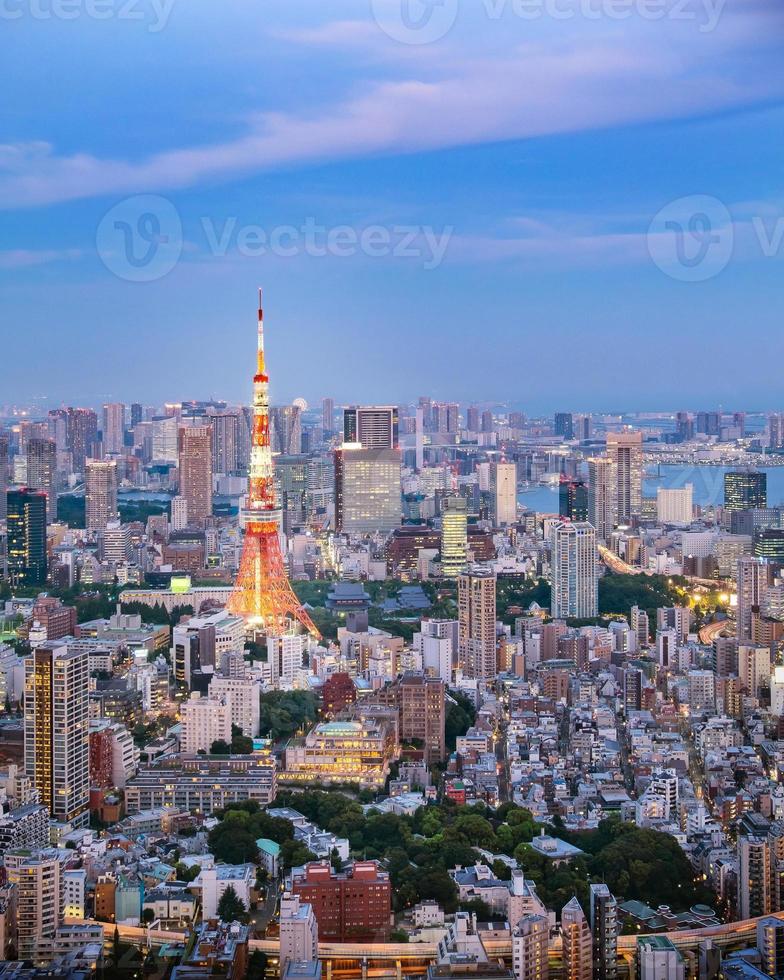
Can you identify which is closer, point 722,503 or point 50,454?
point 50,454

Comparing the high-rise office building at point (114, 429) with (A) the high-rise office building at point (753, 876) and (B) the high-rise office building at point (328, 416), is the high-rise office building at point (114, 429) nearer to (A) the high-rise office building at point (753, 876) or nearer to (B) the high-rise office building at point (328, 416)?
(B) the high-rise office building at point (328, 416)

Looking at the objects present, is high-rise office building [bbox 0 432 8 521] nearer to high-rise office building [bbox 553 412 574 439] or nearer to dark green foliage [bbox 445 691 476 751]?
dark green foliage [bbox 445 691 476 751]

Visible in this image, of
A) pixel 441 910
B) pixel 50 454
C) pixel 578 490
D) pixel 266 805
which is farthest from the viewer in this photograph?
pixel 578 490

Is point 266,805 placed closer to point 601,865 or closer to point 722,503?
point 601,865

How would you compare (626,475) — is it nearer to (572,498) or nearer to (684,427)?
(572,498)

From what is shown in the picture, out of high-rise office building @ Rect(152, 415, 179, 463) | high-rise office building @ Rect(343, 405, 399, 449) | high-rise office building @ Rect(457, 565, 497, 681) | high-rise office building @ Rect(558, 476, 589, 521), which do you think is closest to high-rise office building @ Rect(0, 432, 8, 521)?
high-rise office building @ Rect(152, 415, 179, 463)

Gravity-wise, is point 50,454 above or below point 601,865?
above

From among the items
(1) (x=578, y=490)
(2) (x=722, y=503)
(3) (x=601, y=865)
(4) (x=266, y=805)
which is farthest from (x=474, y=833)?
(1) (x=578, y=490)
